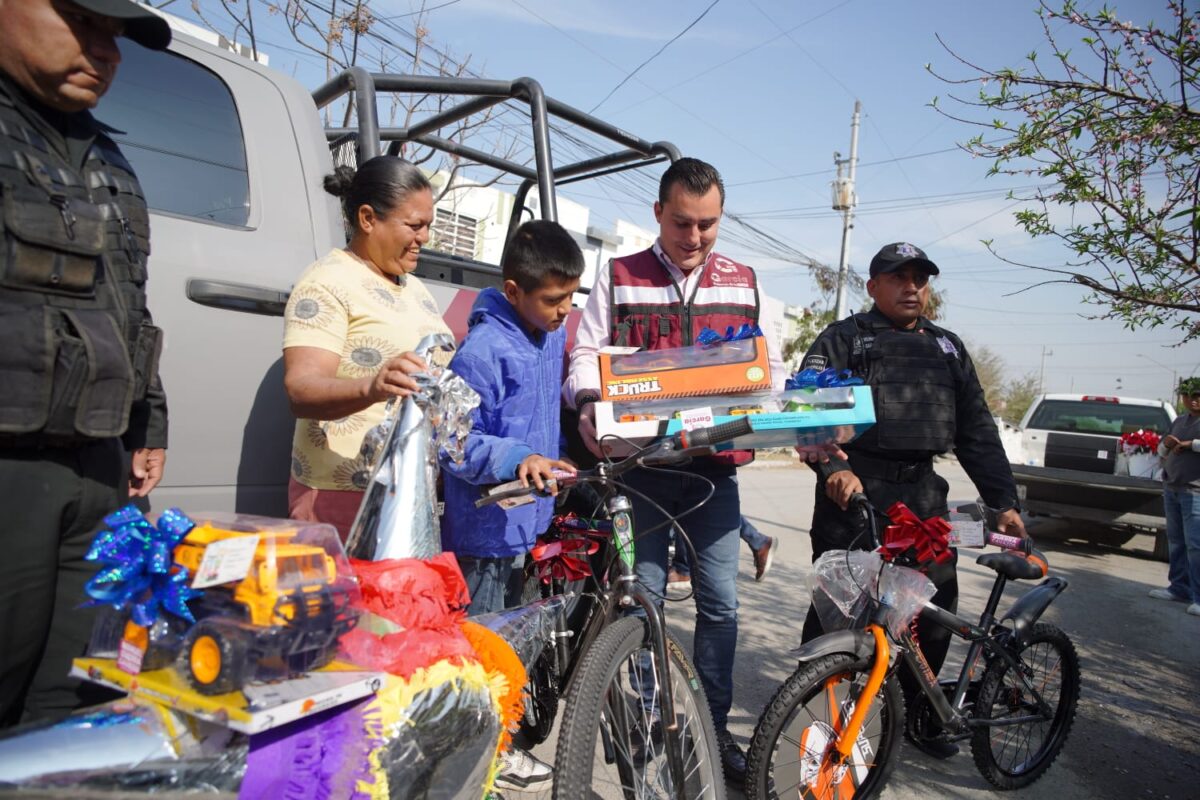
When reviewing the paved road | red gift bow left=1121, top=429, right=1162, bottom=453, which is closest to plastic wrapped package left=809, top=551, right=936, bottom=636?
the paved road

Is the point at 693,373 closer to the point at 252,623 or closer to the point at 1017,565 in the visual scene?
the point at 252,623

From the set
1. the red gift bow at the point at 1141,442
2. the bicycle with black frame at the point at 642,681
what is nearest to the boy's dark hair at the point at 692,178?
the bicycle with black frame at the point at 642,681

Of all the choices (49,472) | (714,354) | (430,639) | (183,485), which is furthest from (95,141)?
(714,354)

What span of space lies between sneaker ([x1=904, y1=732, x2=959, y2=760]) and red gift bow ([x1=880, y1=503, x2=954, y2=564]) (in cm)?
94

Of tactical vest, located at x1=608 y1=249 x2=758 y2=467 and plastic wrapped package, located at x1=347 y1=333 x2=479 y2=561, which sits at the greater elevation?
tactical vest, located at x1=608 y1=249 x2=758 y2=467

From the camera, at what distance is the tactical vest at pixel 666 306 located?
109 inches

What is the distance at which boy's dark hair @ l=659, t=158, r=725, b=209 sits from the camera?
2.68m

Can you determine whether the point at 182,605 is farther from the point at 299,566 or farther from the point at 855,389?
the point at 855,389

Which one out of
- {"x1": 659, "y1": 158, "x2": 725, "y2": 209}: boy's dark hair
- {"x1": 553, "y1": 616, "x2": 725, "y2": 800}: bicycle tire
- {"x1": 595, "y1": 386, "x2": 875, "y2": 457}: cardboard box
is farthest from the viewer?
{"x1": 659, "y1": 158, "x2": 725, "y2": 209}: boy's dark hair

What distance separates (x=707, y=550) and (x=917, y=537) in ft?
2.30

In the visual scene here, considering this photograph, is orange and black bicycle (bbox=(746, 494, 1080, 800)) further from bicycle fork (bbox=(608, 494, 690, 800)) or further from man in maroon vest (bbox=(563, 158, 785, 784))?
bicycle fork (bbox=(608, 494, 690, 800))

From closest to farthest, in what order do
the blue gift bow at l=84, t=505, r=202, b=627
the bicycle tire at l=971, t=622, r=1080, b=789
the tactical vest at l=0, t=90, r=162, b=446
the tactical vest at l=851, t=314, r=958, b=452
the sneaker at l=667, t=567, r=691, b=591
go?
the blue gift bow at l=84, t=505, r=202, b=627, the tactical vest at l=0, t=90, r=162, b=446, the bicycle tire at l=971, t=622, r=1080, b=789, the tactical vest at l=851, t=314, r=958, b=452, the sneaker at l=667, t=567, r=691, b=591

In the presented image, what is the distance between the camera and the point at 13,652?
4.75ft

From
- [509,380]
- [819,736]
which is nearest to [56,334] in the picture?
[509,380]
